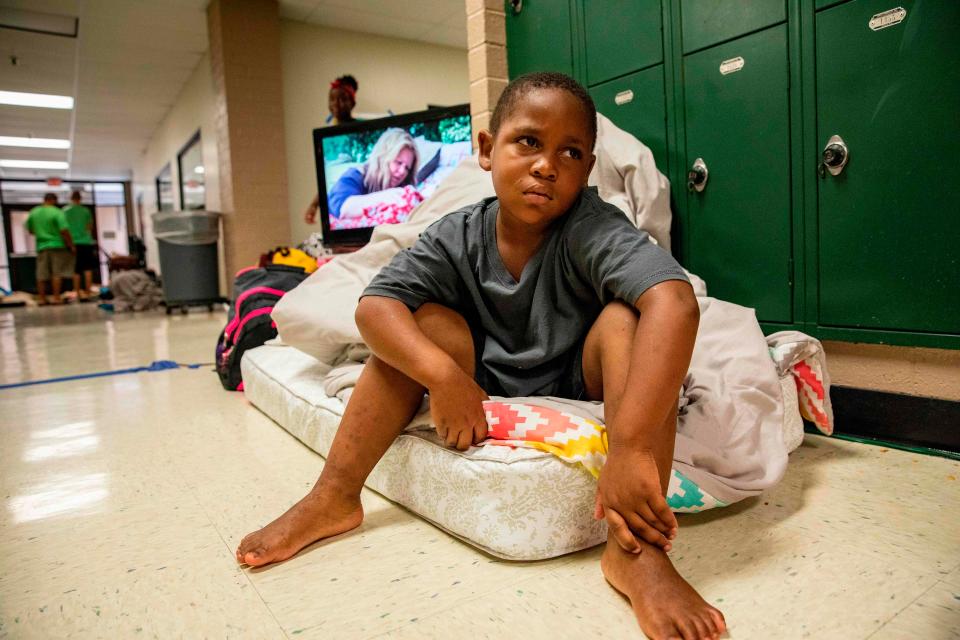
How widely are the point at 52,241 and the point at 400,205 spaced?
24.8ft

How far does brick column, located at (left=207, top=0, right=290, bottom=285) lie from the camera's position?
491 centimetres

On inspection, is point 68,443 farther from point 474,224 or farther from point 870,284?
point 870,284

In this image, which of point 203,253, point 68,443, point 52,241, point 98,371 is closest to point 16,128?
point 52,241

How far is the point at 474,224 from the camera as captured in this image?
109 cm

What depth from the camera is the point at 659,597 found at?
72 centimetres

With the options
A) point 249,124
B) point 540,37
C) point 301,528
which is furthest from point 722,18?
point 249,124

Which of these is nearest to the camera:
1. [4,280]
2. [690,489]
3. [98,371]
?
[690,489]

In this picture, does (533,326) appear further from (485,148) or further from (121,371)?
(121,371)

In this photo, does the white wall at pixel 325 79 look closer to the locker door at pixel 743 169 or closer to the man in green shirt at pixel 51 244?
the locker door at pixel 743 169

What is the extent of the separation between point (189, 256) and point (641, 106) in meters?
4.82

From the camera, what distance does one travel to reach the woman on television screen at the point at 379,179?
2.91 m

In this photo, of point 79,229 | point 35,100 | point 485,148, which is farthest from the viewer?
point 79,229

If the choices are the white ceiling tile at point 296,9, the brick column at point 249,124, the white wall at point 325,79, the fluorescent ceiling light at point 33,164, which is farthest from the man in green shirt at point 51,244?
the white ceiling tile at point 296,9

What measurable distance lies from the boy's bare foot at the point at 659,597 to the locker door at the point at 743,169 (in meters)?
0.94
